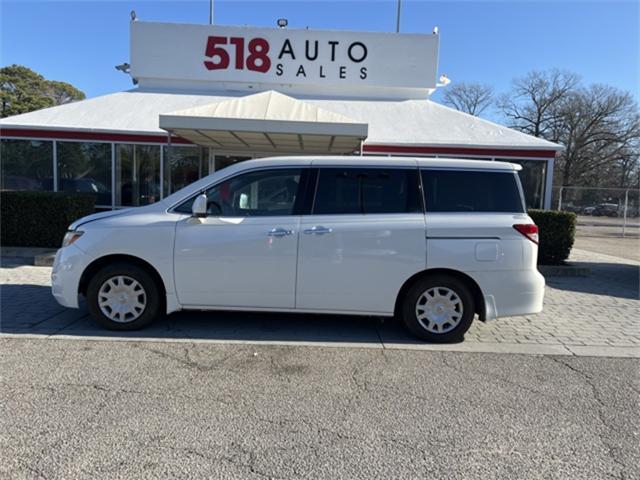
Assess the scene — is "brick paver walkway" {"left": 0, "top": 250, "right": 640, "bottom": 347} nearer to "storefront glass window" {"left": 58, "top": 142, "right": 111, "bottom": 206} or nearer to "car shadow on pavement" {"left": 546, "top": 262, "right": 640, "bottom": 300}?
"car shadow on pavement" {"left": 546, "top": 262, "right": 640, "bottom": 300}

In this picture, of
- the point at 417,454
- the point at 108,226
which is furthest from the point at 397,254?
the point at 108,226

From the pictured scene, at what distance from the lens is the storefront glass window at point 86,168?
40.0ft

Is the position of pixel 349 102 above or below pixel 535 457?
above

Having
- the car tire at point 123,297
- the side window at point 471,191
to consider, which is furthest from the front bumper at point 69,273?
the side window at point 471,191

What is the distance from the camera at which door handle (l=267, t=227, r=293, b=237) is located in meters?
4.85

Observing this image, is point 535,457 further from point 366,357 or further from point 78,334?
point 78,334

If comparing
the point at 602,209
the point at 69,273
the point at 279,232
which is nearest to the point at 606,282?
the point at 279,232

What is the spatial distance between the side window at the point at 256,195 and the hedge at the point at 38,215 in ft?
19.4

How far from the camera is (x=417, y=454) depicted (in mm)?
2908

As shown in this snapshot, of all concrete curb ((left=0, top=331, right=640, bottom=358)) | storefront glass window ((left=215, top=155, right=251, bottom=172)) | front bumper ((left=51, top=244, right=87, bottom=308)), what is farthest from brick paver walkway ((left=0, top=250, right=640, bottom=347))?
storefront glass window ((left=215, top=155, right=251, bottom=172))

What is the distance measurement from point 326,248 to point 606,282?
7.31 metres

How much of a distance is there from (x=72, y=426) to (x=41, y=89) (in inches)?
2184

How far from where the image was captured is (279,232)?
15.9ft

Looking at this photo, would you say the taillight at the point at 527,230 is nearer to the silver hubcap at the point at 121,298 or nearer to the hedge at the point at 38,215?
the silver hubcap at the point at 121,298
